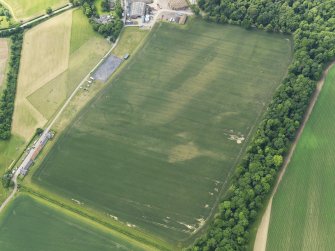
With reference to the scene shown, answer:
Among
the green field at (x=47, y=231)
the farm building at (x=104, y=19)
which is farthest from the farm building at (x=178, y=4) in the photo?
the green field at (x=47, y=231)

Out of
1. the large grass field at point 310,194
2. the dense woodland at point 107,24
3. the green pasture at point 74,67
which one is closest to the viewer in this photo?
the large grass field at point 310,194

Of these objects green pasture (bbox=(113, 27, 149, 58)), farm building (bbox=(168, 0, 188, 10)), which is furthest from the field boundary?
farm building (bbox=(168, 0, 188, 10))

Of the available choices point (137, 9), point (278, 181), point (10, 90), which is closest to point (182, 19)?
point (137, 9)

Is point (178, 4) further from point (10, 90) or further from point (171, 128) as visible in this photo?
point (10, 90)

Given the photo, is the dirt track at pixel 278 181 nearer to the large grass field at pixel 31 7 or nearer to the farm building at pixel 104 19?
the farm building at pixel 104 19

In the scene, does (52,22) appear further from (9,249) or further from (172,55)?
(9,249)

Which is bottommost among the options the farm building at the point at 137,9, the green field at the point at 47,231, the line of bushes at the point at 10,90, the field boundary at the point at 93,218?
the green field at the point at 47,231
